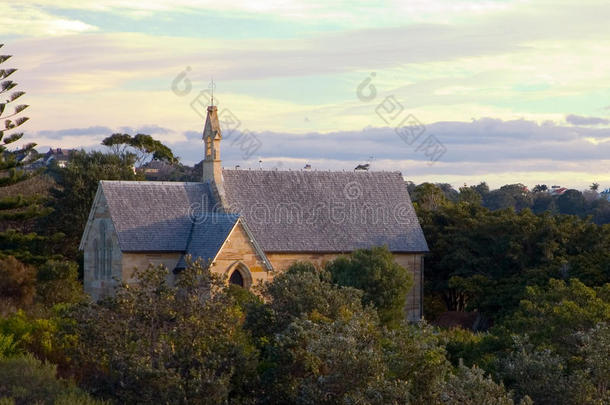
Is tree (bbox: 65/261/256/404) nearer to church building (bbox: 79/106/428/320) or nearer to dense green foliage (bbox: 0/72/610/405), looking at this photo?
dense green foliage (bbox: 0/72/610/405)

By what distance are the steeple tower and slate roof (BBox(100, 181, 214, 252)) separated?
1.99 feet

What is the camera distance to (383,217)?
38875 millimetres

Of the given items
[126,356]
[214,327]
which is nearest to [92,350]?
[126,356]

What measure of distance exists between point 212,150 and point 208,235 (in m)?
4.65

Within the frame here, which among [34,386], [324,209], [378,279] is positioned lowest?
[34,386]

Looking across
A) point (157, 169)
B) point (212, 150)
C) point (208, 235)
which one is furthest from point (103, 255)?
point (157, 169)

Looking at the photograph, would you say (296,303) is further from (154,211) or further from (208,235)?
(154,211)

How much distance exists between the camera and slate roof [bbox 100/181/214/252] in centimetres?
3366

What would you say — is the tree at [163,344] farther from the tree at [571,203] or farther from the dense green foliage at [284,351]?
the tree at [571,203]

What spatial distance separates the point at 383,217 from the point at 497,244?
542cm

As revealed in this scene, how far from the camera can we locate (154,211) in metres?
34.8

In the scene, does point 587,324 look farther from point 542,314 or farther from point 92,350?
point 92,350

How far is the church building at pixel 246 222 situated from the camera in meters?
33.0

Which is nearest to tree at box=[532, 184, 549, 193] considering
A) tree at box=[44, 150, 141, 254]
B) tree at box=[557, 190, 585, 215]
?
tree at box=[557, 190, 585, 215]
